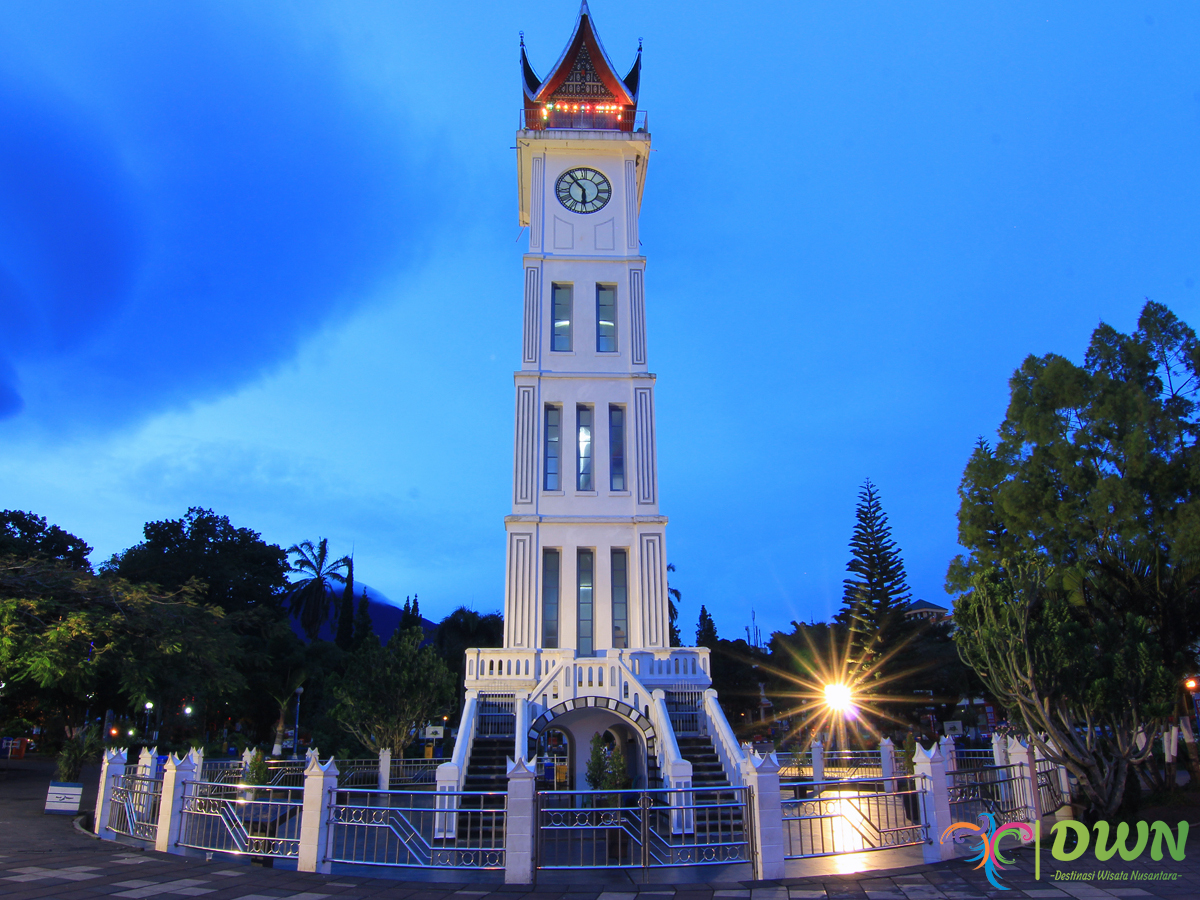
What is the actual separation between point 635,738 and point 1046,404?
11.4 metres

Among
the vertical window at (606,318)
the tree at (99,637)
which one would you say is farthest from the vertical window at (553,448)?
the tree at (99,637)

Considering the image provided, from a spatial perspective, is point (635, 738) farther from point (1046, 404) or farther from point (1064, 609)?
point (1046, 404)

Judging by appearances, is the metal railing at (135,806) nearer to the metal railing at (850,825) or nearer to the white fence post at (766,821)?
the white fence post at (766,821)

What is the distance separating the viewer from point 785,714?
140ft

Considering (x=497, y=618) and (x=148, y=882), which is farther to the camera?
(x=497, y=618)

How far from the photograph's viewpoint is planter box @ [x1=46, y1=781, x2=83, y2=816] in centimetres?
1445

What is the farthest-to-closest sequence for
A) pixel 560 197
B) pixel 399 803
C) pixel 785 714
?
pixel 785 714 < pixel 560 197 < pixel 399 803

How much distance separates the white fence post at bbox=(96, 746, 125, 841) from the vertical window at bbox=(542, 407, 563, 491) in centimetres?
1046

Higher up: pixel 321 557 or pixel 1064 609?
pixel 321 557

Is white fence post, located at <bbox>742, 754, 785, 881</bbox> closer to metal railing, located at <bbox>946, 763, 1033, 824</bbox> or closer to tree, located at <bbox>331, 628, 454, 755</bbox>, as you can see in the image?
metal railing, located at <bbox>946, 763, 1033, 824</bbox>

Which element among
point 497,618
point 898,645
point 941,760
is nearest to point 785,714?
point 898,645

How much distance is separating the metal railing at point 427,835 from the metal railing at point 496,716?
2.02 meters

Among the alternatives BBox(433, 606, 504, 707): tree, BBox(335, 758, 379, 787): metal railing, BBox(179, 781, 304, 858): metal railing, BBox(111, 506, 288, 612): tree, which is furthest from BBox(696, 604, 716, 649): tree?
BBox(179, 781, 304, 858): metal railing

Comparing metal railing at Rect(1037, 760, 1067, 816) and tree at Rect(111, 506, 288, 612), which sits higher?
tree at Rect(111, 506, 288, 612)
